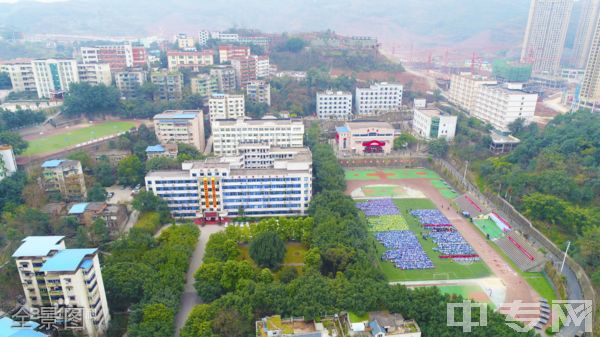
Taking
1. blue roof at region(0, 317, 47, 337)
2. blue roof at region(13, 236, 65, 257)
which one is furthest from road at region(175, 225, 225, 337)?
blue roof at region(13, 236, 65, 257)

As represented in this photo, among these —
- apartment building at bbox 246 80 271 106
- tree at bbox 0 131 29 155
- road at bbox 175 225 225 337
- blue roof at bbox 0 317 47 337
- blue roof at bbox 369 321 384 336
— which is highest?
apartment building at bbox 246 80 271 106

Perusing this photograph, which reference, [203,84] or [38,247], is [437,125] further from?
[38,247]

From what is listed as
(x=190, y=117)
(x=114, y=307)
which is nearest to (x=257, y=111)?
(x=190, y=117)

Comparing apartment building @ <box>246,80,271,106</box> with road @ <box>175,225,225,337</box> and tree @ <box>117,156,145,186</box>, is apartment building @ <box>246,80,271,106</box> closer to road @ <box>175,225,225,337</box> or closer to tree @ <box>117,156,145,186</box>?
tree @ <box>117,156,145,186</box>

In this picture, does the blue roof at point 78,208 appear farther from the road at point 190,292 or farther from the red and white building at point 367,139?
the red and white building at point 367,139

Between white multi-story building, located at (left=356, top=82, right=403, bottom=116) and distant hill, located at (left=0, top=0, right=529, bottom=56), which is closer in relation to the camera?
white multi-story building, located at (left=356, top=82, right=403, bottom=116)

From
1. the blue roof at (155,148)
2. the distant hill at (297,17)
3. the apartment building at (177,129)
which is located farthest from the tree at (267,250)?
the distant hill at (297,17)

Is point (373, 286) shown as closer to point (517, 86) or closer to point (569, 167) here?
point (569, 167)
